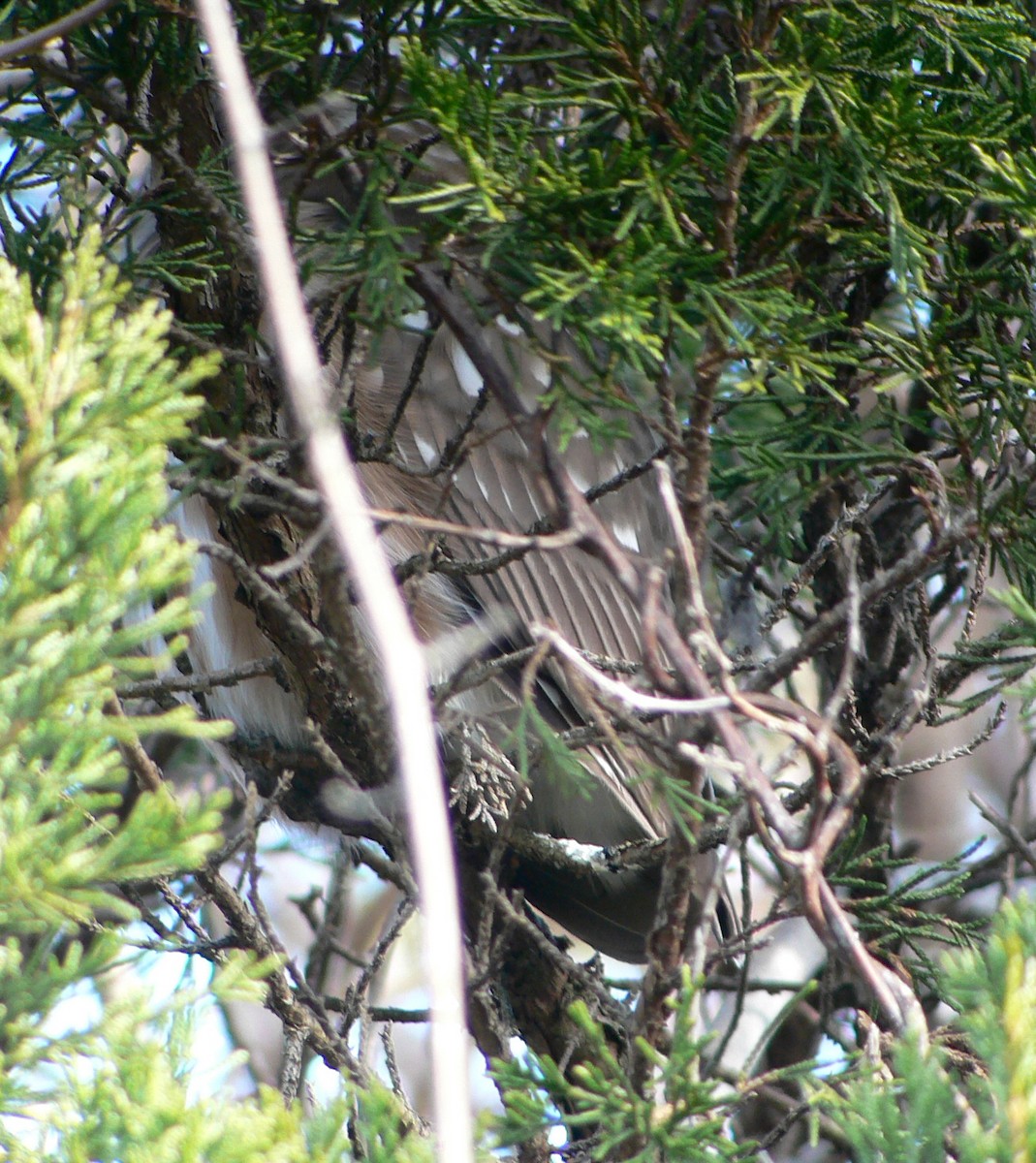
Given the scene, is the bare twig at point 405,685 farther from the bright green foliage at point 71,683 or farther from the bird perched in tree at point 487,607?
the bird perched in tree at point 487,607

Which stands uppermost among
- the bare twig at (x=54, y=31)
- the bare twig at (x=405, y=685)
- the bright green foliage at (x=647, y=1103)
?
the bare twig at (x=54, y=31)

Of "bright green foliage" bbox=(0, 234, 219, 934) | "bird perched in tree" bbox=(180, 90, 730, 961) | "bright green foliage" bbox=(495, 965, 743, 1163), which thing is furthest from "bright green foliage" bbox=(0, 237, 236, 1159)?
"bird perched in tree" bbox=(180, 90, 730, 961)

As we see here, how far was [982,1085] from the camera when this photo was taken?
48.7 inches

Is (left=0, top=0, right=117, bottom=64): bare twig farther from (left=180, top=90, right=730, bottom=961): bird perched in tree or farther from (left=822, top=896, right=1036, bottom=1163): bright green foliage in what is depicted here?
(left=822, top=896, right=1036, bottom=1163): bright green foliage

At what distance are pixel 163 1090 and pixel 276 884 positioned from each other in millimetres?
4373

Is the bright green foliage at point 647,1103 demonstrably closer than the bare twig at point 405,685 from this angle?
No

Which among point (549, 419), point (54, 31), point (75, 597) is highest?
point (54, 31)

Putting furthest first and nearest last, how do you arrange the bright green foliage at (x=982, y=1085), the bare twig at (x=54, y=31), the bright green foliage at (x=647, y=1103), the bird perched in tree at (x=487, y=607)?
the bird perched in tree at (x=487, y=607)
the bare twig at (x=54, y=31)
the bright green foliage at (x=647, y=1103)
the bright green foliage at (x=982, y=1085)

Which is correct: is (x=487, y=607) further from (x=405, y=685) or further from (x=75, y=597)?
(x=405, y=685)

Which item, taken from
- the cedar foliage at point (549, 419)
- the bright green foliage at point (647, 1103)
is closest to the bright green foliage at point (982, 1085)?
the cedar foliage at point (549, 419)

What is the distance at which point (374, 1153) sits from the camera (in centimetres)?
129

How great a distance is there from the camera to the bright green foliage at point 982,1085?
108cm

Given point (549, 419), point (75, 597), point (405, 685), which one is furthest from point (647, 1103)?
point (549, 419)

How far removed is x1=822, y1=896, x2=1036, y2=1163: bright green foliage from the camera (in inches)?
42.7
